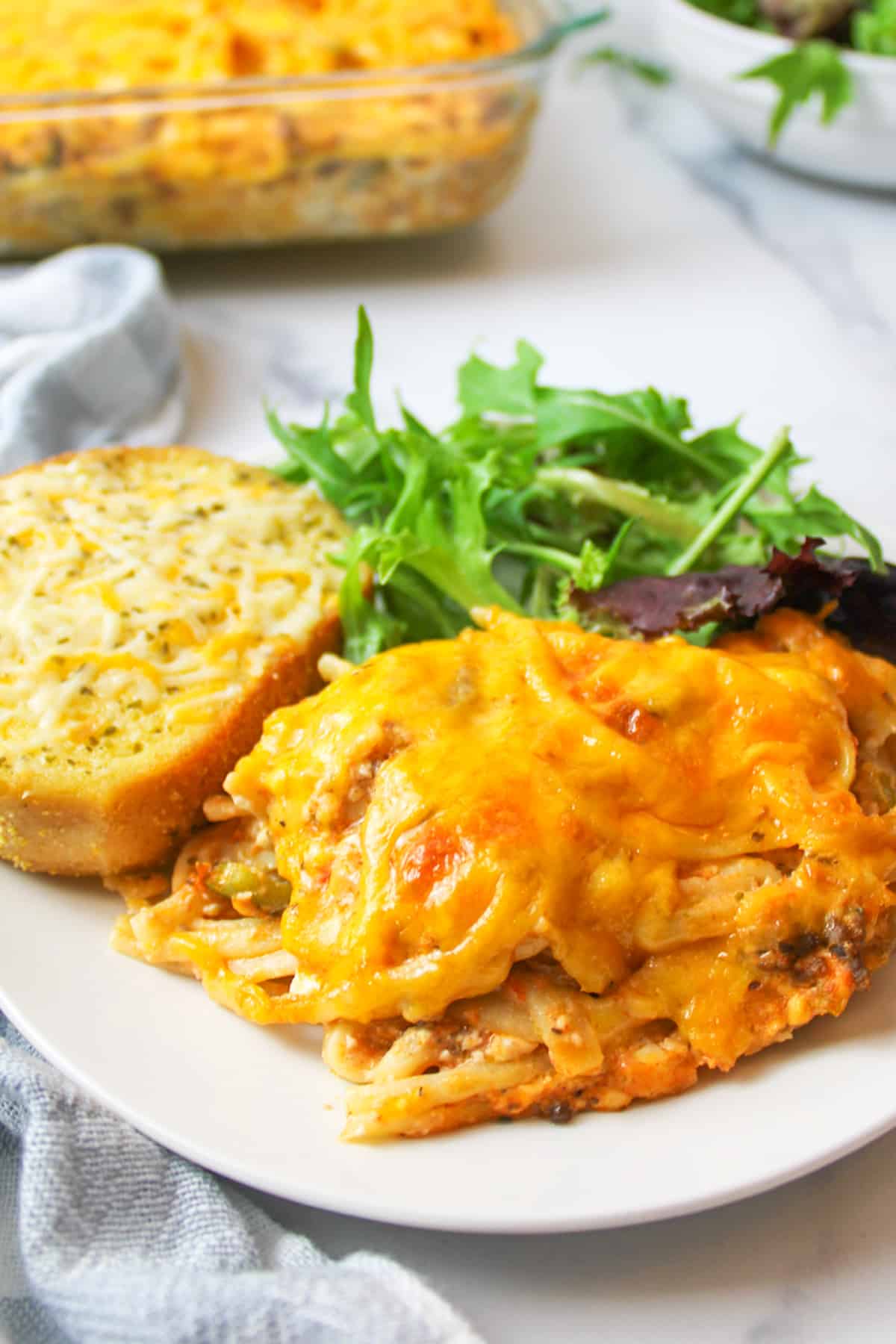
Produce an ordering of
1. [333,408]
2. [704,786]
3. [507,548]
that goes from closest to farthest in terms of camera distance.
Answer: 1. [704,786]
2. [507,548]
3. [333,408]

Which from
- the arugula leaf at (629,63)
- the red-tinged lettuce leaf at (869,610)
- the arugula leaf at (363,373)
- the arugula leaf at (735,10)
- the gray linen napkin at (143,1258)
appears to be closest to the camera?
the gray linen napkin at (143,1258)

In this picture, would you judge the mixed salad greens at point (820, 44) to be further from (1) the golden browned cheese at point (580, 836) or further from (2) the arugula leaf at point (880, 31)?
(1) the golden browned cheese at point (580, 836)

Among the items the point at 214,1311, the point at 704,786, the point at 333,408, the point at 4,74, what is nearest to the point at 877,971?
the point at 704,786

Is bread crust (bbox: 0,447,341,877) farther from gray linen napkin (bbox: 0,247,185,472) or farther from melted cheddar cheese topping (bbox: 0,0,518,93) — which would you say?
melted cheddar cheese topping (bbox: 0,0,518,93)

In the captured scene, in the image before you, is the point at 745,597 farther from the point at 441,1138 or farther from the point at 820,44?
the point at 820,44

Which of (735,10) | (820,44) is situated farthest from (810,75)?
(735,10)

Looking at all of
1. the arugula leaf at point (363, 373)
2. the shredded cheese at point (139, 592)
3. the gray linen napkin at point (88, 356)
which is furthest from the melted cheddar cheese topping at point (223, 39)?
the shredded cheese at point (139, 592)

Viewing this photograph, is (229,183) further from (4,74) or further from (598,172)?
(598,172)
